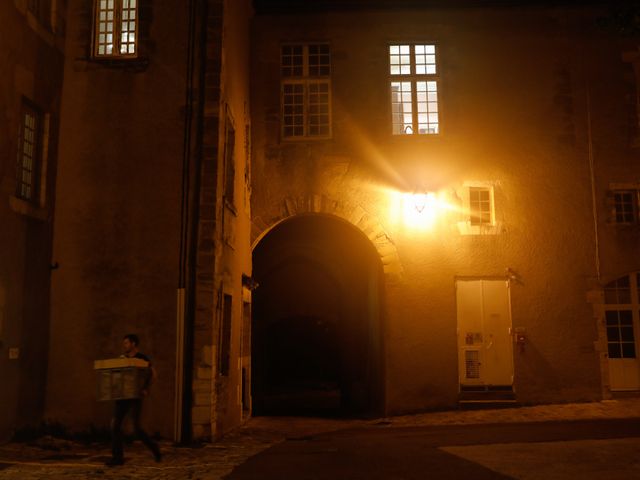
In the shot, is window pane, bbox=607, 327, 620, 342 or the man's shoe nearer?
the man's shoe

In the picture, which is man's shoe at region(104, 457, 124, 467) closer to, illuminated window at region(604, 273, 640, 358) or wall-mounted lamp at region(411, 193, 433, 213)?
wall-mounted lamp at region(411, 193, 433, 213)

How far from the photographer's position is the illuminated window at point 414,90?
13.1 meters

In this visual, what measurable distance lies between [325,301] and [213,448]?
10.1 m

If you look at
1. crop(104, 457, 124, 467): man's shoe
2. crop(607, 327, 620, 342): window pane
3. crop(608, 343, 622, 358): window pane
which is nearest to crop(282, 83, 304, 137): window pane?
crop(607, 327, 620, 342): window pane

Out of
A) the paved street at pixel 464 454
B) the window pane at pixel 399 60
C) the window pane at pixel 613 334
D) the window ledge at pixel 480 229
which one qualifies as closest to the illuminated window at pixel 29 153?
the paved street at pixel 464 454

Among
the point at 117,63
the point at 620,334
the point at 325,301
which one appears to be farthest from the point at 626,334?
the point at 117,63

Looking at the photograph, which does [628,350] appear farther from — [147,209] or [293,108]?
[147,209]

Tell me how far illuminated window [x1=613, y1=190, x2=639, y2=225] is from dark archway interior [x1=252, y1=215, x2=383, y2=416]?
4566mm

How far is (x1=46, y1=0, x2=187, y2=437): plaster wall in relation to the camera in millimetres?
8945

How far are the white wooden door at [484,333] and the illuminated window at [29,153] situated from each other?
733 centimetres

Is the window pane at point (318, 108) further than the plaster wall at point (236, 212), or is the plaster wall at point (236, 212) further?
the window pane at point (318, 108)

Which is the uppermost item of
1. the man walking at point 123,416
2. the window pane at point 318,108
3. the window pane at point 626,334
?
the window pane at point 318,108

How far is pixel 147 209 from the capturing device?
9312mm

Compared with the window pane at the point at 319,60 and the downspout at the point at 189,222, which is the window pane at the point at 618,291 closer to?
the window pane at the point at 319,60
